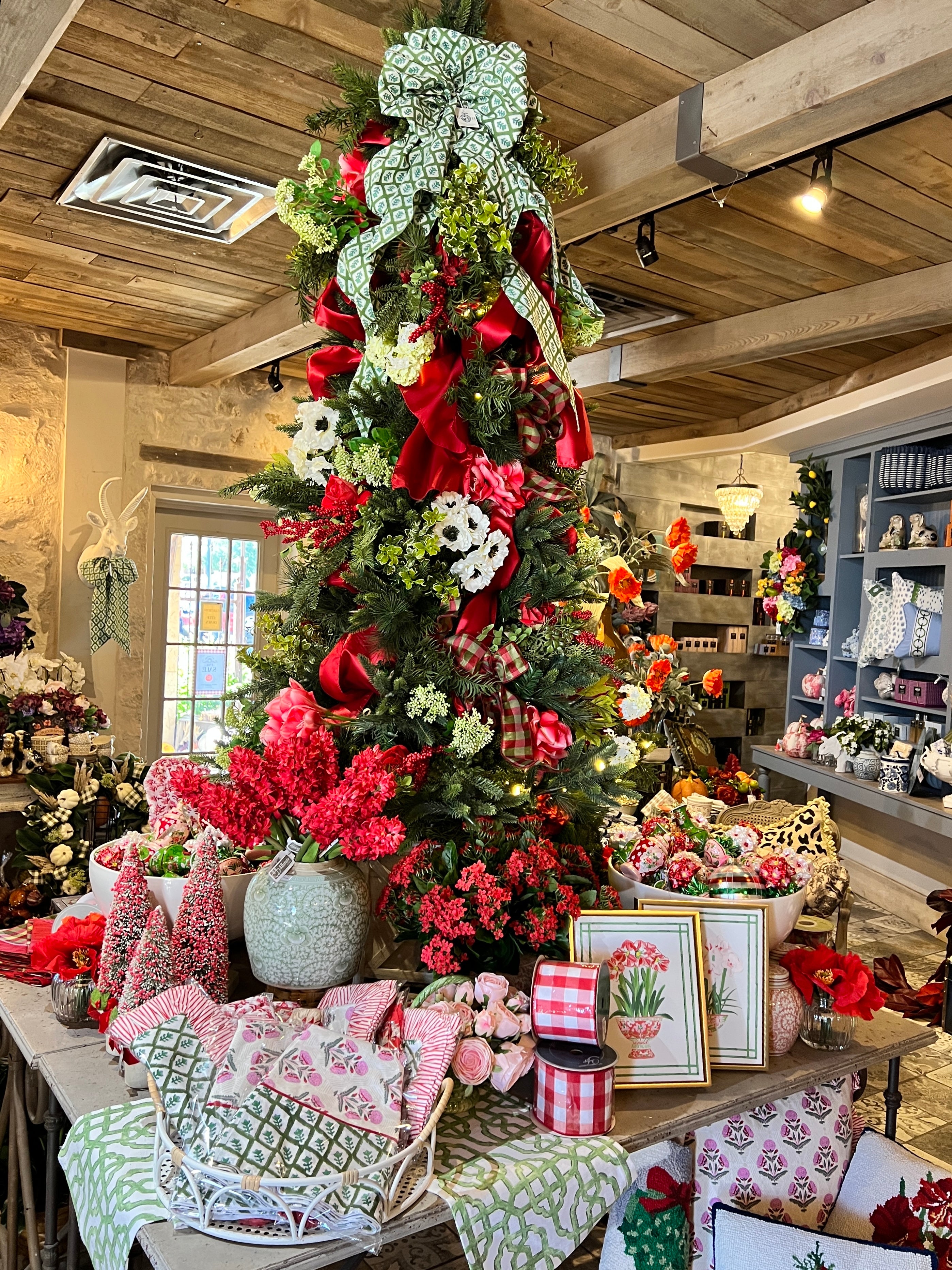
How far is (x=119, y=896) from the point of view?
60.8 inches

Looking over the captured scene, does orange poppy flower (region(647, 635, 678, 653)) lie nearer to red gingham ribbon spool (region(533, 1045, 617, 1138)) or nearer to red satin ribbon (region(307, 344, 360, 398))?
red satin ribbon (region(307, 344, 360, 398))

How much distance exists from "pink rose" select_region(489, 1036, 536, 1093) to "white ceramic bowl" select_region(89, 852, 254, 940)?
0.47m

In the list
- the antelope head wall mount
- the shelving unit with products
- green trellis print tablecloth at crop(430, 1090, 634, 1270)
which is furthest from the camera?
the shelving unit with products

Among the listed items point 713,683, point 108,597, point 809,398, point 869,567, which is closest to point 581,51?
point 713,683

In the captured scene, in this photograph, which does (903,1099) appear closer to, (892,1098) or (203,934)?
(892,1098)

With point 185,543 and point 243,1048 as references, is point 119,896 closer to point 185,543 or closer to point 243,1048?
point 243,1048

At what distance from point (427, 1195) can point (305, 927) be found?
0.44 m

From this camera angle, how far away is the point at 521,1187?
1.24m

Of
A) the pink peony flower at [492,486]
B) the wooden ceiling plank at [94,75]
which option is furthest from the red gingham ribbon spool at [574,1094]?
the wooden ceiling plank at [94,75]

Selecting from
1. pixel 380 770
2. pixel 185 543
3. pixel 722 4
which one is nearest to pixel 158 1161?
pixel 380 770

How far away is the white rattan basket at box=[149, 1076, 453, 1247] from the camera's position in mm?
1114

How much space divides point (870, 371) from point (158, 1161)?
5.08 meters

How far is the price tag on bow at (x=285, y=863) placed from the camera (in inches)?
61.3

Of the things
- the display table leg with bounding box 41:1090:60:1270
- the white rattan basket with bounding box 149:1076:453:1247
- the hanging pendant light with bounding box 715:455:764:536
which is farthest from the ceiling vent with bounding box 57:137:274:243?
the hanging pendant light with bounding box 715:455:764:536
